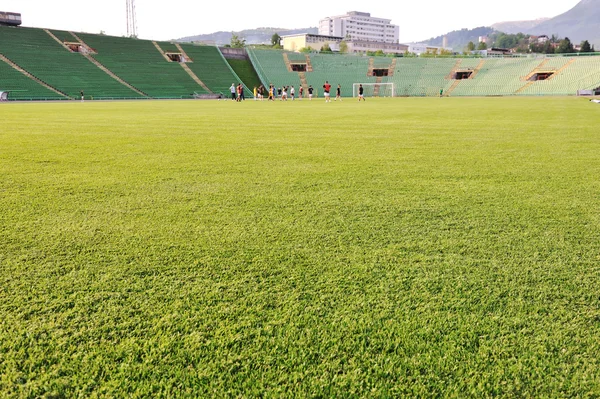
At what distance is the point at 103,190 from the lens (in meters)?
4.16

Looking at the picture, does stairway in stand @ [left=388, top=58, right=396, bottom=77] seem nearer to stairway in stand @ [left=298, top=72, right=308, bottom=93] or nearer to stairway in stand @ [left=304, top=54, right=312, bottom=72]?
stairway in stand @ [left=304, top=54, right=312, bottom=72]

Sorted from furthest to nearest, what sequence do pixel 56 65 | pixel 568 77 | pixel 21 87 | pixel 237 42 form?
pixel 237 42
pixel 568 77
pixel 56 65
pixel 21 87

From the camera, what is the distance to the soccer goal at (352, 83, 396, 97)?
1898 inches

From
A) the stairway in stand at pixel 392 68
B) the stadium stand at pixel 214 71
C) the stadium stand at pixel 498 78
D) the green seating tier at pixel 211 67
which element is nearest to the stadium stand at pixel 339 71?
the stadium stand at pixel 214 71

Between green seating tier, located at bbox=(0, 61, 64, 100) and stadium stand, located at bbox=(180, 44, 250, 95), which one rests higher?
stadium stand, located at bbox=(180, 44, 250, 95)

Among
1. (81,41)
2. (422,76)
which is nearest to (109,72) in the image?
(81,41)

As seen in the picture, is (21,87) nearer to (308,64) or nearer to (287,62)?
(287,62)

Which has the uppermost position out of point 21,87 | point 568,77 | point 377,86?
point 377,86

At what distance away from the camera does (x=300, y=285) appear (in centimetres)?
219

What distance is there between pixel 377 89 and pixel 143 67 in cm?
2574

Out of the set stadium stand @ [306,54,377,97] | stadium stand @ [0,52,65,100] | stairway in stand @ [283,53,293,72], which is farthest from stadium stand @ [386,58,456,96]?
stadium stand @ [0,52,65,100]

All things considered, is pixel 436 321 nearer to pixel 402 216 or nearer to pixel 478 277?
pixel 478 277

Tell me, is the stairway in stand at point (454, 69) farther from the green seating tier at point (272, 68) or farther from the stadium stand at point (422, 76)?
the green seating tier at point (272, 68)

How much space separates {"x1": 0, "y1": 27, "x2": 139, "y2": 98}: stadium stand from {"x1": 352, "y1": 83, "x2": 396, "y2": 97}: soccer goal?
950 inches
